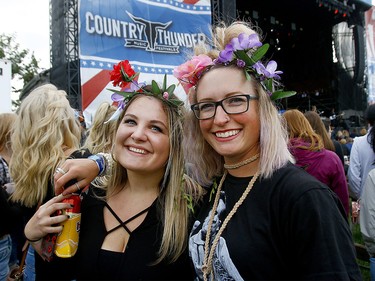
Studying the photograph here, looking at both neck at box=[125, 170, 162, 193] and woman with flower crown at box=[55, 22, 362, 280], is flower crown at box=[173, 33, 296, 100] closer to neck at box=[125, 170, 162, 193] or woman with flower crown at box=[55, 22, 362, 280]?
woman with flower crown at box=[55, 22, 362, 280]

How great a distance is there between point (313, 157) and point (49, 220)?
241 centimetres

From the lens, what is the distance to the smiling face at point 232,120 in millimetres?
1336

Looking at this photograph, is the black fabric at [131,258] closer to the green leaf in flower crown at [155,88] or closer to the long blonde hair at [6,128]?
the green leaf in flower crown at [155,88]

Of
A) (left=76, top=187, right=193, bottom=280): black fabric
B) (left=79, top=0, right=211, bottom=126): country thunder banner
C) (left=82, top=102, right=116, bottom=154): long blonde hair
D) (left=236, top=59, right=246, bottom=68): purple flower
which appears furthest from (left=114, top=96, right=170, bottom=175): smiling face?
(left=79, top=0, right=211, bottom=126): country thunder banner

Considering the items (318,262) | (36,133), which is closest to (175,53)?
(36,133)

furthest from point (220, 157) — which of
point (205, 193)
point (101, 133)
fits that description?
point (101, 133)

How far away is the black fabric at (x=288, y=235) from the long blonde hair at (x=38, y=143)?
53.1 inches

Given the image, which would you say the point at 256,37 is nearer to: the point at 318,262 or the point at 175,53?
the point at 318,262

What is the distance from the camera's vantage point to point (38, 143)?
7.11ft

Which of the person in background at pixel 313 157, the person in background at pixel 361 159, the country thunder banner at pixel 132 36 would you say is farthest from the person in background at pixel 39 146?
the country thunder banner at pixel 132 36

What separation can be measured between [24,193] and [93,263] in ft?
2.96

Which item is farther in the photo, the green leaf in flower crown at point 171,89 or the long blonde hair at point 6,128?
the long blonde hair at point 6,128

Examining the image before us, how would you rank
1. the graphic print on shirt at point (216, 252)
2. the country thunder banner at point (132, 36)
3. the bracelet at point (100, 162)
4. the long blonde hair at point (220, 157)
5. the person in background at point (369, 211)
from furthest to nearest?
the country thunder banner at point (132, 36)
the person in background at point (369, 211)
the bracelet at point (100, 162)
the long blonde hair at point (220, 157)
the graphic print on shirt at point (216, 252)

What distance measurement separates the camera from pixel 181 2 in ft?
24.0
